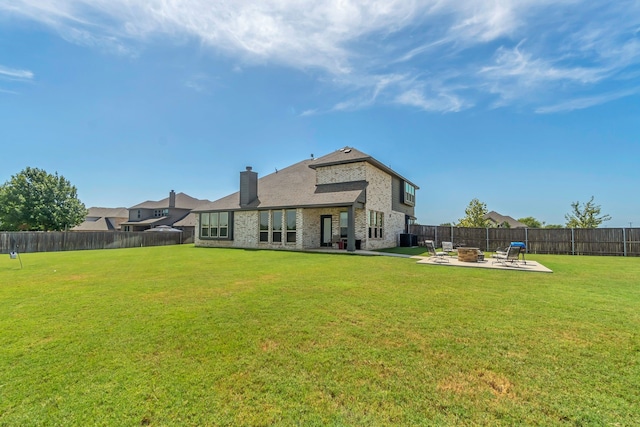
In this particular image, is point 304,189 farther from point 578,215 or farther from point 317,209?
point 578,215

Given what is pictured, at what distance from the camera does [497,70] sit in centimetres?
1298

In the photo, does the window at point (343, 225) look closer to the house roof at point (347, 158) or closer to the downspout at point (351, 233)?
the downspout at point (351, 233)

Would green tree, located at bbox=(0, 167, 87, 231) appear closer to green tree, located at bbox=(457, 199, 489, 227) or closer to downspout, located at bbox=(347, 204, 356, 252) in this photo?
downspout, located at bbox=(347, 204, 356, 252)

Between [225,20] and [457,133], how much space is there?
55.0 feet

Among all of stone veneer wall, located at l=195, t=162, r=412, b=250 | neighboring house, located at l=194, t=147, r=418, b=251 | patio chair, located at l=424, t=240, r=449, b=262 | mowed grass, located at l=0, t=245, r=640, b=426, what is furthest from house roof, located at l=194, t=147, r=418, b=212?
mowed grass, located at l=0, t=245, r=640, b=426

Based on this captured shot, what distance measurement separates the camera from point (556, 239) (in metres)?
18.1

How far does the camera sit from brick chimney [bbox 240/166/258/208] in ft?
70.1

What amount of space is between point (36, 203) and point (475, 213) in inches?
2112

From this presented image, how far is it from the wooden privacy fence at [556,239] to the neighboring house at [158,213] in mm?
36438

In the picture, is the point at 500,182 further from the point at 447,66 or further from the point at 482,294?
the point at 482,294

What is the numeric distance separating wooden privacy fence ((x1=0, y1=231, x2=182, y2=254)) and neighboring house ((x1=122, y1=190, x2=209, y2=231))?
16127 millimetres

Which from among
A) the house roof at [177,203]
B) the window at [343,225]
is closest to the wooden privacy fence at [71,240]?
the house roof at [177,203]

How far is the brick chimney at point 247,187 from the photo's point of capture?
21.4m

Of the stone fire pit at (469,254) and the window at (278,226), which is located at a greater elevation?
the window at (278,226)
